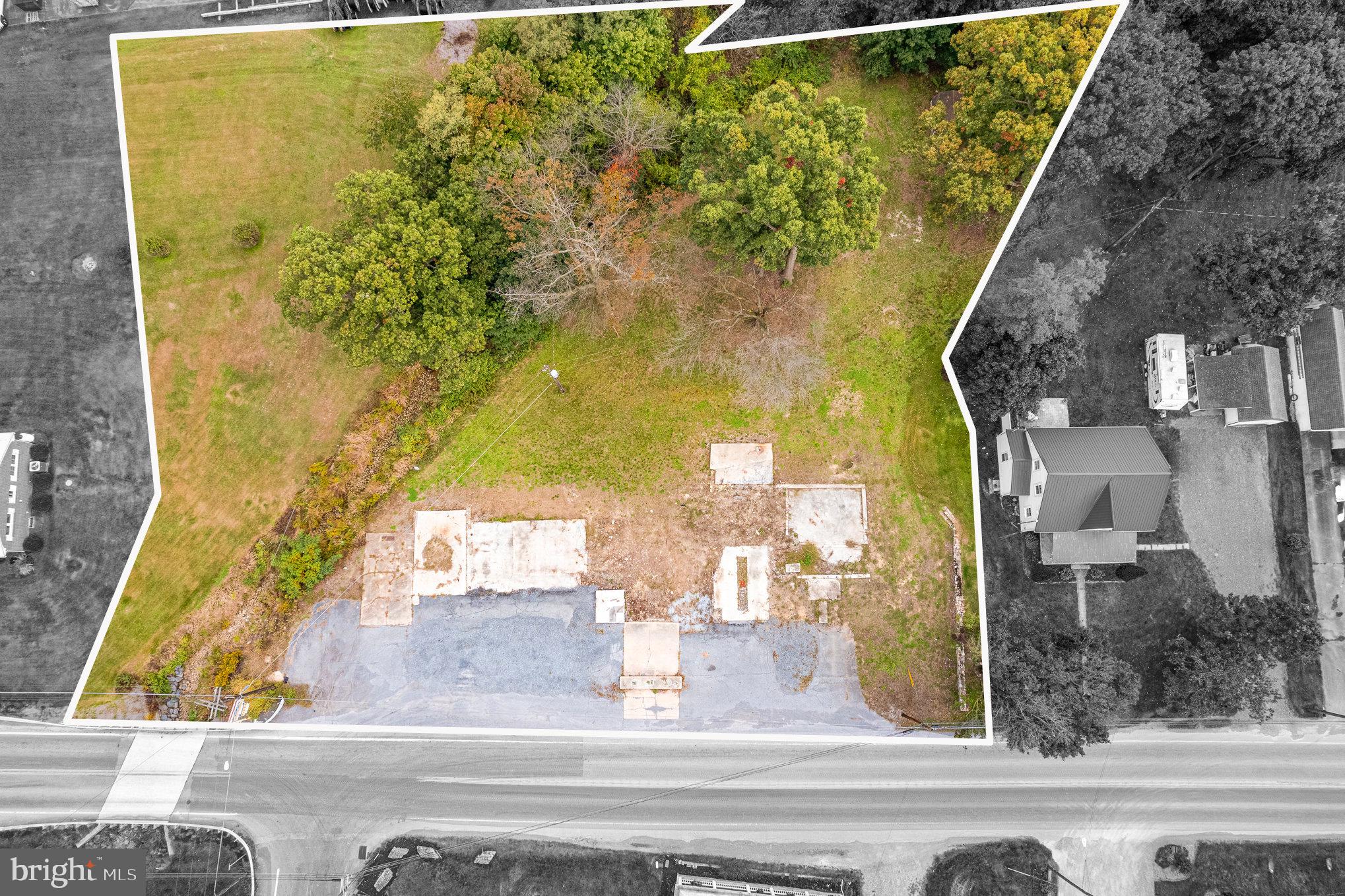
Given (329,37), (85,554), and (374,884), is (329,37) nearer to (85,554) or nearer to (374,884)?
(85,554)

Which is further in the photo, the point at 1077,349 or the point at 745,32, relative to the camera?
the point at 745,32

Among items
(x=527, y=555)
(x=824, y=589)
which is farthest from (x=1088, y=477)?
(x=527, y=555)

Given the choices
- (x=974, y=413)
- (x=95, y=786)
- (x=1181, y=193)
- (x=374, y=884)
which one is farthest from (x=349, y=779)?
(x=1181, y=193)

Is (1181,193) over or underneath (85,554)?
over

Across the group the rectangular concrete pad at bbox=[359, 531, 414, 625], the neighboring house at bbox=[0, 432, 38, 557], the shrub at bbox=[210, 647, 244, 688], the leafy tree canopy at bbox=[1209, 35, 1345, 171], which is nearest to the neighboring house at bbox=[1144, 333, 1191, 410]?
the leafy tree canopy at bbox=[1209, 35, 1345, 171]

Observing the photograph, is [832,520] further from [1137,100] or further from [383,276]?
[383,276]

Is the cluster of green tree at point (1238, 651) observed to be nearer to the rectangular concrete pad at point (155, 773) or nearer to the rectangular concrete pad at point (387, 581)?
the rectangular concrete pad at point (387, 581)

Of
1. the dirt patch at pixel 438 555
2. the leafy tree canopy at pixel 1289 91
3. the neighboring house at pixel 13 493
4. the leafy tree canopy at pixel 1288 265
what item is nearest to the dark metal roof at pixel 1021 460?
the leafy tree canopy at pixel 1288 265
